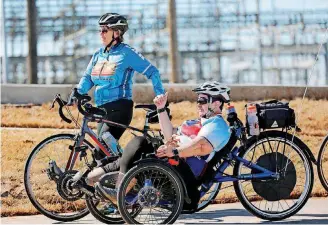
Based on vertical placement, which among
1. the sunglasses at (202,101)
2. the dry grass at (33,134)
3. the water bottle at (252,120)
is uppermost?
the sunglasses at (202,101)

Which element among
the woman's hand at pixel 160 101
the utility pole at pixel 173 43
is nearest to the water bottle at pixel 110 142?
the woman's hand at pixel 160 101

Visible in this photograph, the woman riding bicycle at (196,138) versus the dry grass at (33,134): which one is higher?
the woman riding bicycle at (196,138)

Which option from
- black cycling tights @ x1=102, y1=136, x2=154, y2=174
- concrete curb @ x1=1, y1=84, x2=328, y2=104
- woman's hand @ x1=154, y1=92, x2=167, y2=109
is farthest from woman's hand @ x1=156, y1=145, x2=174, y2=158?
concrete curb @ x1=1, y1=84, x2=328, y2=104

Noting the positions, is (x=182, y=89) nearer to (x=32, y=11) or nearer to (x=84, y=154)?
(x=32, y=11)

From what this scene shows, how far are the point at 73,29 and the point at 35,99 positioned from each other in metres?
16.7

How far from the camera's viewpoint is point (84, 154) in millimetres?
6699

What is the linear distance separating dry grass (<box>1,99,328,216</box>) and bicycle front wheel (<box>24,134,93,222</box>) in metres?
0.46

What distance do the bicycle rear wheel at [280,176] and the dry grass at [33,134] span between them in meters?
1.25

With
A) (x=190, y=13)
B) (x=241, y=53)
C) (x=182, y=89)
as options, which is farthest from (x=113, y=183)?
(x=241, y=53)

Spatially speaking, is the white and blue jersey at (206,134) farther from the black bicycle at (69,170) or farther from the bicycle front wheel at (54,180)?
the bicycle front wheel at (54,180)

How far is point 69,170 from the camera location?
262 inches

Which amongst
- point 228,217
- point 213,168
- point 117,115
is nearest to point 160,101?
point 213,168

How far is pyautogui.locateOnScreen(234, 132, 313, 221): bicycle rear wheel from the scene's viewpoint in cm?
650

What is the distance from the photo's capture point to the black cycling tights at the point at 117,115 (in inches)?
263
